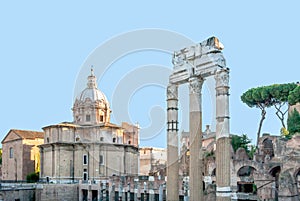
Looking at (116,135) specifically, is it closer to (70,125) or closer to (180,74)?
(70,125)

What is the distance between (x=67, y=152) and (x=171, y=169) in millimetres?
27431

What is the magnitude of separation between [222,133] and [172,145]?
2.84 m

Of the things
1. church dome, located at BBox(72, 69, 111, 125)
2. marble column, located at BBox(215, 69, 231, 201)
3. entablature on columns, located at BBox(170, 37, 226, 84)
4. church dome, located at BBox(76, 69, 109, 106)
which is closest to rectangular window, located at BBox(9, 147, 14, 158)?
church dome, located at BBox(72, 69, 111, 125)

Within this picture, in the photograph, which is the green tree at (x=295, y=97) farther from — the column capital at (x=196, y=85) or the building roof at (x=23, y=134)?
the building roof at (x=23, y=134)

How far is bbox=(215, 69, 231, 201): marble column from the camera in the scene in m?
14.7

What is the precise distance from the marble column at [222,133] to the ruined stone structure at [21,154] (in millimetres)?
37816

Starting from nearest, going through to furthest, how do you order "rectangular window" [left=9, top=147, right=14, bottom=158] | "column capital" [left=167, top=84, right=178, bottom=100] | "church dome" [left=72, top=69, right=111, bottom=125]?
"column capital" [left=167, top=84, right=178, bottom=100], "church dome" [left=72, top=69, right=111, bottom=125], "rectangular window" [left=9, top=147, right=14, bottom=158]

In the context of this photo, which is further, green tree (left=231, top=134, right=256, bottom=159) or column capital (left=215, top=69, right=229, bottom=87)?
green tree (left=231, top=134, right=256, bottom=159)

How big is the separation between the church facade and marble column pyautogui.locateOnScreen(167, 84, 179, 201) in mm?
25040

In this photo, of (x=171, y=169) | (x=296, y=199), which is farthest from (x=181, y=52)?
(x=296, y=199)

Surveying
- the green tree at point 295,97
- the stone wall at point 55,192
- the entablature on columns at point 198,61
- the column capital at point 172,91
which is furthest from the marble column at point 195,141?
the stone wall at point 55,192

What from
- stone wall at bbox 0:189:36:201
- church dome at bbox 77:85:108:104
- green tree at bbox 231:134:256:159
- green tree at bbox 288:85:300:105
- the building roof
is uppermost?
church dome at bbox 77:85:108:104

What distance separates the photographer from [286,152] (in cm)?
2714

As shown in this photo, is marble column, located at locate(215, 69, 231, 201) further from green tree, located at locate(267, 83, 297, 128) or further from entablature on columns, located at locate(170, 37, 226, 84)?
green tree, located at locate(267, 83, 297, 128)
